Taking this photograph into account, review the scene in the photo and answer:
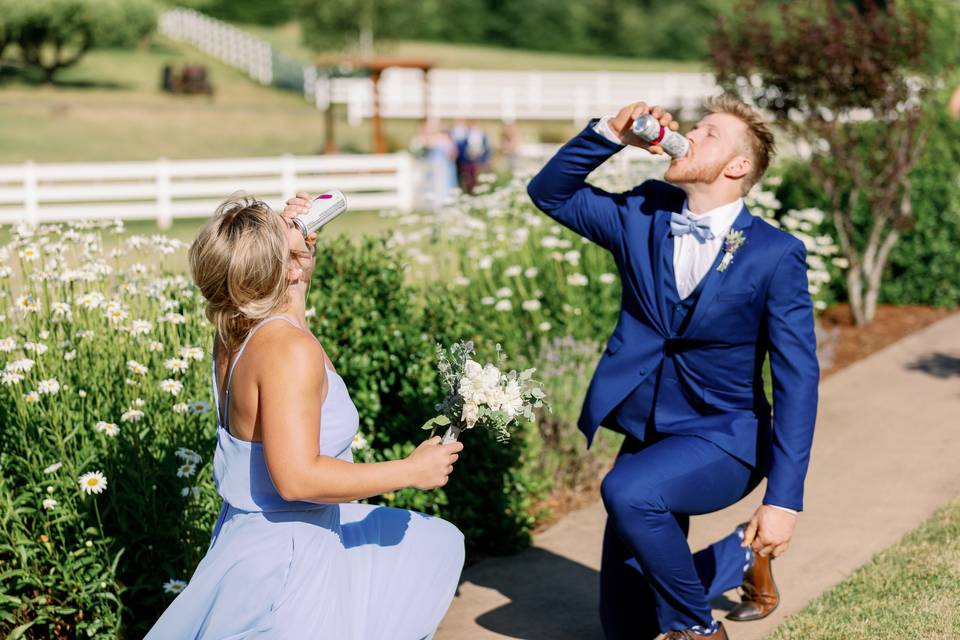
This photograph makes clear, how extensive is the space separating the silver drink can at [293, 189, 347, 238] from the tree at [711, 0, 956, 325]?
708 centimetres

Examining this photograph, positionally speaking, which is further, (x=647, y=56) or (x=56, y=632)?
(x=647, y=56)

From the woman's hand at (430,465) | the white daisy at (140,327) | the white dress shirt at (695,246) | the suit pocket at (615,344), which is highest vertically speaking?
the white dress shirt at (695,246)

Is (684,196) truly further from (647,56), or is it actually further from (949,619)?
(647,56)

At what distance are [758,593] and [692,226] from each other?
4.93ft

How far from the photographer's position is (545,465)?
6.08 metres

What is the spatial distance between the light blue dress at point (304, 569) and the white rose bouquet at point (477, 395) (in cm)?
27

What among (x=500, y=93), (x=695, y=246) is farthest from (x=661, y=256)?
(x=500, y=93)

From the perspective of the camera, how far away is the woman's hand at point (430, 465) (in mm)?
3023

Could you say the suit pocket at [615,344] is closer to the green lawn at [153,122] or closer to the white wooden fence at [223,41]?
the green lawn at [153,122]

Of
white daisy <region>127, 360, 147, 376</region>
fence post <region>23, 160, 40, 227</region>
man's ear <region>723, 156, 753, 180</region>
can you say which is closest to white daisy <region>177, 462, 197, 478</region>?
white daisy <region>127, 360, 147, 376</region>

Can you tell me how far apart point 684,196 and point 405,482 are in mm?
1738

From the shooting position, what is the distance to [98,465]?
14.3 feet

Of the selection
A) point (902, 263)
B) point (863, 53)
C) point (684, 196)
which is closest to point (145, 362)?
point (684, 196)

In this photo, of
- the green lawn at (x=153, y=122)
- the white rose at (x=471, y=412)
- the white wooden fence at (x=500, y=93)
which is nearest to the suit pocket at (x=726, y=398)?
the white rose at (x=471, y=412)
